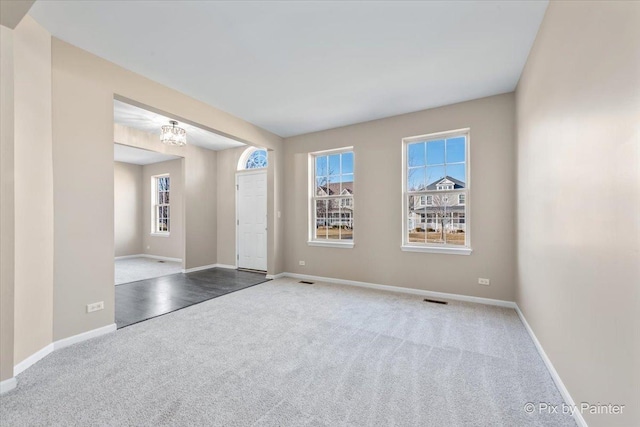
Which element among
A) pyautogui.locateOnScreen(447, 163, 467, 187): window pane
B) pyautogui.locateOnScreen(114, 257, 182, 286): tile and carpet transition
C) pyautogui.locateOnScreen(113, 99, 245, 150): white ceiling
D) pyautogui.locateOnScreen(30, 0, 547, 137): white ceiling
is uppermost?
pyautogui.locateOnScreen(113, 99, 245, 150): white ceiling

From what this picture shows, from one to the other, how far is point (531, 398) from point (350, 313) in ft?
6.17

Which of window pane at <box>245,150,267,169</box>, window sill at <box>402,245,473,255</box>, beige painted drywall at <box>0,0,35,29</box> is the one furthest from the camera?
window pane at <box>245,150,267,169</box>

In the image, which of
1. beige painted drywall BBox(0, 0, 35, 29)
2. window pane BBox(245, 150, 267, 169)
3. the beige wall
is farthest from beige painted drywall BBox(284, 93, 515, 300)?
beige painted drywall BBox(0, 0, 35, 29)

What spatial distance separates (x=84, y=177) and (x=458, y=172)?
4.61 m

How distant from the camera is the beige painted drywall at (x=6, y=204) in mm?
1852

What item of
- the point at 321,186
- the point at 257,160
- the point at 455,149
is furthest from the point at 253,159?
the point at 455,149

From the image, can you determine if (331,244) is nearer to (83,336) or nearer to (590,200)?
(83,336)

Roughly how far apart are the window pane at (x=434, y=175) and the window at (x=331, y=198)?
1.31 metres

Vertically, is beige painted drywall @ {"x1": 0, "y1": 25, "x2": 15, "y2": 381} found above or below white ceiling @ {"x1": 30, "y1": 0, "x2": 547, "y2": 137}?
below

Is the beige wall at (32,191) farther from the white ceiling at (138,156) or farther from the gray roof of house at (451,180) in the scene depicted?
the gray roof of house at (451,180)

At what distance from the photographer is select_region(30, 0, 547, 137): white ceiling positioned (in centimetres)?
215

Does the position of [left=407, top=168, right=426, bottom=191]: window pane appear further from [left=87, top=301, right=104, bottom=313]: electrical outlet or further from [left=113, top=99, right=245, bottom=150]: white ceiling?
[left=87, top=301, right=104, bottom=313]: electrical outlet

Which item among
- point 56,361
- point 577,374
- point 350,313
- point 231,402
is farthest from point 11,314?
point 577,374

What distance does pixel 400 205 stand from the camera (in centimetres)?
429
